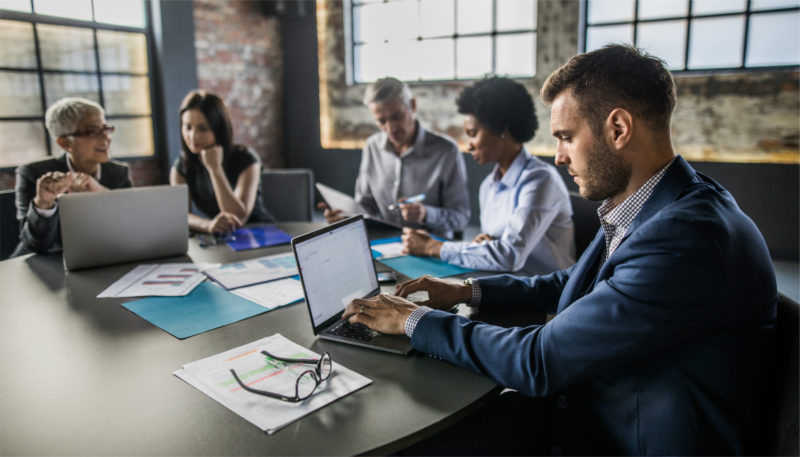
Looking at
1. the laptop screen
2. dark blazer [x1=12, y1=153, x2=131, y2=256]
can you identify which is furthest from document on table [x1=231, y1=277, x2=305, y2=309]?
dark blazer [x1=12, y1=153, x2=131, y2=256]

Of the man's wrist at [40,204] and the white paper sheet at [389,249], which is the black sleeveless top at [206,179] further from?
the white paper sheet at [389,249]

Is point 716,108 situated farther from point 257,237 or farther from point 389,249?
point 257,237

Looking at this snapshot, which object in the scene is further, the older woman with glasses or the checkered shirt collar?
the older woman with glasses

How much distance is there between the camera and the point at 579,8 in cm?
489

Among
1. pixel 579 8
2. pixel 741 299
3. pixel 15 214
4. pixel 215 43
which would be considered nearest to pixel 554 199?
pixel 741 299

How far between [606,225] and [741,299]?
371 mm

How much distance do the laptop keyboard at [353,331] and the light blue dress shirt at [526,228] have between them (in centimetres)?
74

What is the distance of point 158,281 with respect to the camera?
1742mm

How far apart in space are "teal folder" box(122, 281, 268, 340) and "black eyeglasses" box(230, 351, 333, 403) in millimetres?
280

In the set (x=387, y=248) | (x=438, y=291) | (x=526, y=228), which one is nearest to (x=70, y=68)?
(x=387, y=248)

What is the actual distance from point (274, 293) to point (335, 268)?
1.16 ft

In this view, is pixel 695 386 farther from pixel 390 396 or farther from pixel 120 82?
pixel 120 82

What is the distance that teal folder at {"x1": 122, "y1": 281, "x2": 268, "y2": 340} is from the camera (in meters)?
1.36

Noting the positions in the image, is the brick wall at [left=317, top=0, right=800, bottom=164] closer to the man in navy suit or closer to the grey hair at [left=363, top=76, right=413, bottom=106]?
the grey hair at [left=363, top=76, right=413, bottom=106]
